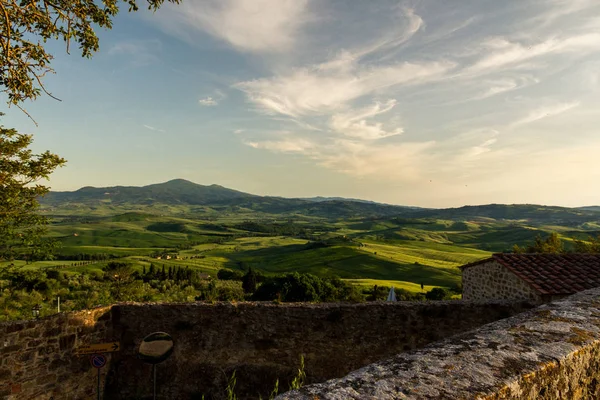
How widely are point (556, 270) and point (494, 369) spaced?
525 inches

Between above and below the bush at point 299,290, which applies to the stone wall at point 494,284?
above

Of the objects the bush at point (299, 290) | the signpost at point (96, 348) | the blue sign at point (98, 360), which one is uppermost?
the signpost at point (96, 348)

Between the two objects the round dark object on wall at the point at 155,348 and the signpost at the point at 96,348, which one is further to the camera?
the signpost at the point at 96,348

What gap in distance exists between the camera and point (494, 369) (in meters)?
2.27

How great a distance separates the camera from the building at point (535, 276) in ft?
36.2

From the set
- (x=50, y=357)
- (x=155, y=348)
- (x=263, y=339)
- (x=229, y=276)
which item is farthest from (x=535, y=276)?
(x=229, y=276)

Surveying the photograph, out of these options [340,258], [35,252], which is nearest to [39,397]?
[35,252]

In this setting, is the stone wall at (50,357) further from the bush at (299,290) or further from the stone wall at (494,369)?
the bush at (299,290)

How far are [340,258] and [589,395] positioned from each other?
117 metres

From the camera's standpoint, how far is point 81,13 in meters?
10.9

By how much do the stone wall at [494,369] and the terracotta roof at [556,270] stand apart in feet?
32.0

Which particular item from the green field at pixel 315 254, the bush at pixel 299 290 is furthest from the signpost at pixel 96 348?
the green field at pixel 315 254

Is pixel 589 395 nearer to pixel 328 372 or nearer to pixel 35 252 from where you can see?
pixel 328 372

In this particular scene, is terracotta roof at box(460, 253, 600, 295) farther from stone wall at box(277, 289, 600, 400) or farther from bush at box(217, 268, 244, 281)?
bush at box(217, 268, 244, 281)
